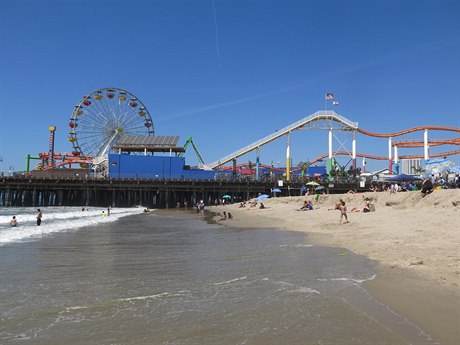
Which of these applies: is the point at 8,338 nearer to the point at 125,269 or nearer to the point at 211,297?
the point at 211,297

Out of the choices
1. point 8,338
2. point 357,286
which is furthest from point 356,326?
point 8,338

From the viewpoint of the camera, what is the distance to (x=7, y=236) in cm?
1527

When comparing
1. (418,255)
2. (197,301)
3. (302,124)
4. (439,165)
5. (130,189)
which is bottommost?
(197,301)

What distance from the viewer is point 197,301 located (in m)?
5.32

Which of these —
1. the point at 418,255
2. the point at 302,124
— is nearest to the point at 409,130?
the point at 302,124

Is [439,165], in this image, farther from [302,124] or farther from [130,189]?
[130,189]

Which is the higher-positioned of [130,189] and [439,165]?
[439,165]

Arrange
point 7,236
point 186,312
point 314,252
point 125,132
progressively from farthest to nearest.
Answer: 1. point 125,132
2. point 7,236
3. point 314,252
4. point 186,312

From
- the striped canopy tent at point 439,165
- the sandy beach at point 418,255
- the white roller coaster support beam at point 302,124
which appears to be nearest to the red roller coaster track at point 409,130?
the white roller coaster support beam at point 302,124

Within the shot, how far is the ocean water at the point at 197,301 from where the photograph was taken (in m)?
4.01

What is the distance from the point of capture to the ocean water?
4012 mm

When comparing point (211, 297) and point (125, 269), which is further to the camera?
point (125, 269)

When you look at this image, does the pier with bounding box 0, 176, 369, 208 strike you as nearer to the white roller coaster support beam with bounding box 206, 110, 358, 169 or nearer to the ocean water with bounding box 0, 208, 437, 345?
the white roller coaster support beam with bounding box 206, 110, 358, 169

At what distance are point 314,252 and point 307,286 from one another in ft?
11.8
